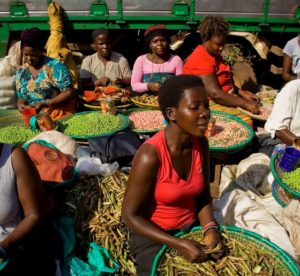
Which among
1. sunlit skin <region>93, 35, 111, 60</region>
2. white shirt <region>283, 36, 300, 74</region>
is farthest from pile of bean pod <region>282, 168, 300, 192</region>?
white shirt <region>283, 36, 300, 74</region>

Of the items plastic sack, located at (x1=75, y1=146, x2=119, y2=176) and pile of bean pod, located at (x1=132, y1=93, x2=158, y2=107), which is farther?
pile of bean pod, located at (x1=132, y1=93, x2=158, y2=107)

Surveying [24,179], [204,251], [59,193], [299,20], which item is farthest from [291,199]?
[299,20]

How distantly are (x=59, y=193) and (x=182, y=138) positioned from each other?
3.52ft

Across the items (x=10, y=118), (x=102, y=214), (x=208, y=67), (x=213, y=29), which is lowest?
(x=102, y=214)

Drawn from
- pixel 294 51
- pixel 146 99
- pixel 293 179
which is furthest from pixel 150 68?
pixel 293 179

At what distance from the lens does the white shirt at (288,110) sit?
9.94 feet

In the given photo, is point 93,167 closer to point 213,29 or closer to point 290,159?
point 290,159

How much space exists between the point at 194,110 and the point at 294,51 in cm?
436

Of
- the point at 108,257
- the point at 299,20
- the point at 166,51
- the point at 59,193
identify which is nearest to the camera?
the point at 108,257

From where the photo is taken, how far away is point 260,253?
2018 millimetres

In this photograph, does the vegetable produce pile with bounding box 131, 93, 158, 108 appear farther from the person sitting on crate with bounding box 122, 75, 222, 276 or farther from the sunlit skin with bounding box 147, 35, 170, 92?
the person sitting on crate with bounding box 122, 75, 222, 276

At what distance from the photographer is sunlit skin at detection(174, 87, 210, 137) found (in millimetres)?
1991

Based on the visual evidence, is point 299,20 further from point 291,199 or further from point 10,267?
point 10,267

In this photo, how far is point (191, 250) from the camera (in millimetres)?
1938
